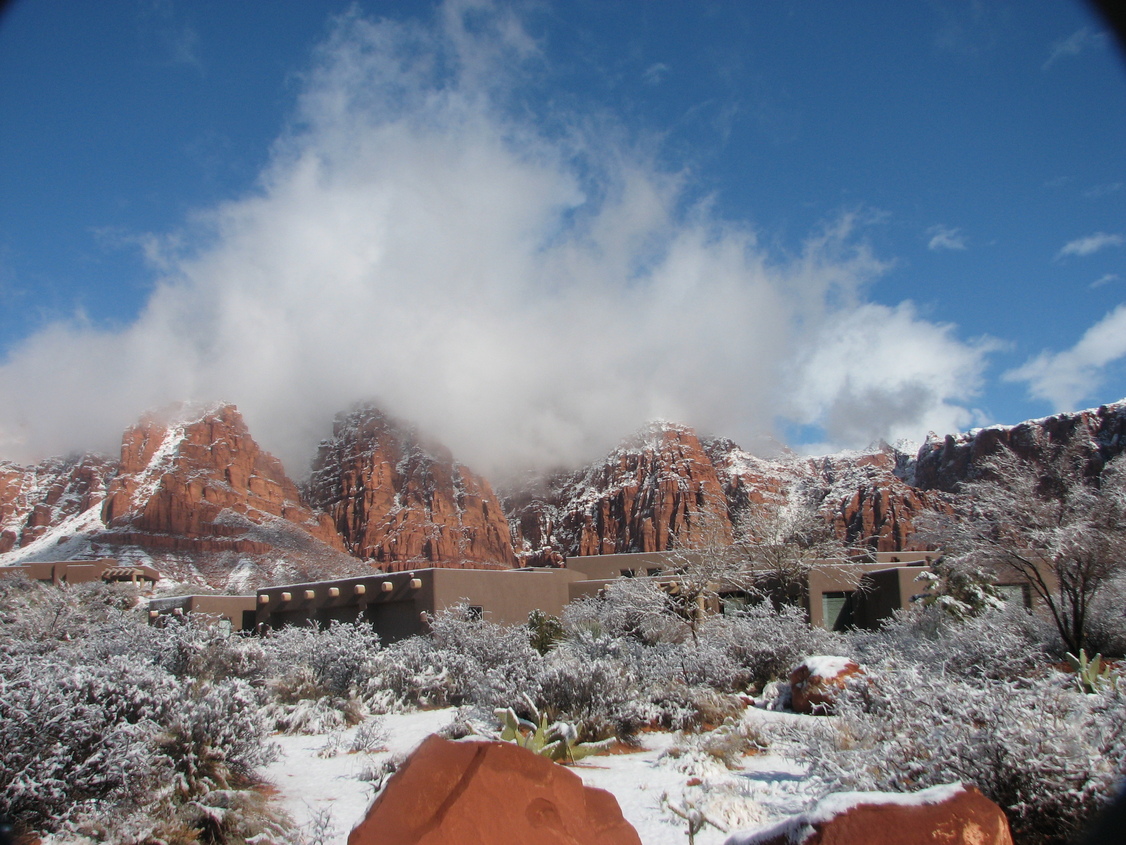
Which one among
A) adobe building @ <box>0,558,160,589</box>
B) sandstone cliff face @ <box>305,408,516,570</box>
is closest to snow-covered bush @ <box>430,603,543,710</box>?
adobe building @ <box>0,558,160,589</box>

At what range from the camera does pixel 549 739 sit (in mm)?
8344

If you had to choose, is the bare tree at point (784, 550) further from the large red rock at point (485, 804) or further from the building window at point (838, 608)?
the large red rock at point (485, 804)

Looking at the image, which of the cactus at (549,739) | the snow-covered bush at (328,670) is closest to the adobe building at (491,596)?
the snow-covered bush at (328,670)

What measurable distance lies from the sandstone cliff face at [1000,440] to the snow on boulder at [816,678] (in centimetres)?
5548

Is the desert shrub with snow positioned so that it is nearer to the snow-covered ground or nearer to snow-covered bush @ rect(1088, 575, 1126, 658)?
the snow-covered ground

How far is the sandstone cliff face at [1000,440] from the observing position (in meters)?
73.1

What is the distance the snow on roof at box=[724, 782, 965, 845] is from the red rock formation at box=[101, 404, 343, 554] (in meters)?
77.7

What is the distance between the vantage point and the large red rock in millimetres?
3949

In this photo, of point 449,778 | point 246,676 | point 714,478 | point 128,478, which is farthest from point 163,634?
point 714,478

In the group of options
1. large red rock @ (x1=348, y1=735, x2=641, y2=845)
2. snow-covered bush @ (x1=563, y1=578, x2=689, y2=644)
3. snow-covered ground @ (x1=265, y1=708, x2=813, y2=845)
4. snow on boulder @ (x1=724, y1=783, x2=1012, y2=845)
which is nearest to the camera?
snow on boulder @ (x1=724, y1=783, x2=1012, y2=845)

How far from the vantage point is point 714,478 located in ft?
437

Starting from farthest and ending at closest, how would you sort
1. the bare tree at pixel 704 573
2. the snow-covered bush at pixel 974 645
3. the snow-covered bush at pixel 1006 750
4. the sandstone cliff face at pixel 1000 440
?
the sandstone cliff face at pixel 1000 440 < the bare tree at pixel 704 573 < the snow-covered bush at pixel 974 645 < the snow-covered bush at pixel 1006 750

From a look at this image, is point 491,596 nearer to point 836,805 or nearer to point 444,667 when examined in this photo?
point 444,667

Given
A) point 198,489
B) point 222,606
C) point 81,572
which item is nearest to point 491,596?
point 222,606
